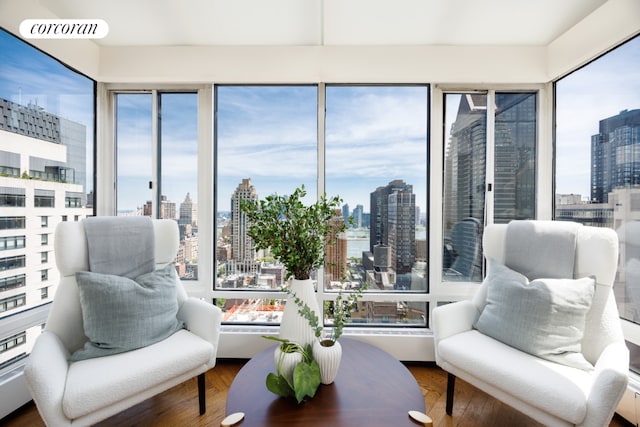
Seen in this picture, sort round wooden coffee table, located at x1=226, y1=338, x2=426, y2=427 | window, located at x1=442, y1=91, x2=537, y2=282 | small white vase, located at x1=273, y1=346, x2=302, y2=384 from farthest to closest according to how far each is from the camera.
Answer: window, located at x1=442, y1=91, x2=537, y2=282 < small white vase, located at x1=273, y1=346, x2=302, y2=384 < round wooden coffee table, located at x1=226, y1=338, x2=426, y2=427

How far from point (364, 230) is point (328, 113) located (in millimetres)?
1006

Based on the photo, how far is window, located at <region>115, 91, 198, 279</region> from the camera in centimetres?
233

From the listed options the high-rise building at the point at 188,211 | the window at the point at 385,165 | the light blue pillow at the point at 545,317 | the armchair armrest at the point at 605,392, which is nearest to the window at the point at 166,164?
the high-rise building at the point at 188,211

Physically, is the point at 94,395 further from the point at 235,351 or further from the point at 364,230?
the point at 364,230

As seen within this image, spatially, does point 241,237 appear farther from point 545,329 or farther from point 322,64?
point 545,329

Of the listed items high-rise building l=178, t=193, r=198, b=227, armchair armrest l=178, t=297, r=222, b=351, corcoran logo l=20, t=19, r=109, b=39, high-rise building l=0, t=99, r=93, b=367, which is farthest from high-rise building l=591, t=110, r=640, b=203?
high-rise building l=0, t=99, r=93, b=367

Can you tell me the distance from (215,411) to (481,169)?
2.53 metres

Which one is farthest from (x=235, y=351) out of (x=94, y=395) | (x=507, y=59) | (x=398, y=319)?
(x=507, y=59)

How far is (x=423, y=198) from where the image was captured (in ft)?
7.50

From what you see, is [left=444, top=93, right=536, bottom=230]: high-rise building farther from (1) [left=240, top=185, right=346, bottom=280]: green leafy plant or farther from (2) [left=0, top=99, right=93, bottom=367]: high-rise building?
(2) [left=0, top=99, right=93, bottom=367]: high-rise building

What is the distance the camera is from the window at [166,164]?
7.63 feet

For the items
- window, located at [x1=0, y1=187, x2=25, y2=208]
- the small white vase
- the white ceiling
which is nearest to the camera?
the small white vase

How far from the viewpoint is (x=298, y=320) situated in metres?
1.45

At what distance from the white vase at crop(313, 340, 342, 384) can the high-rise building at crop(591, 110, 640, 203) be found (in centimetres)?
197
